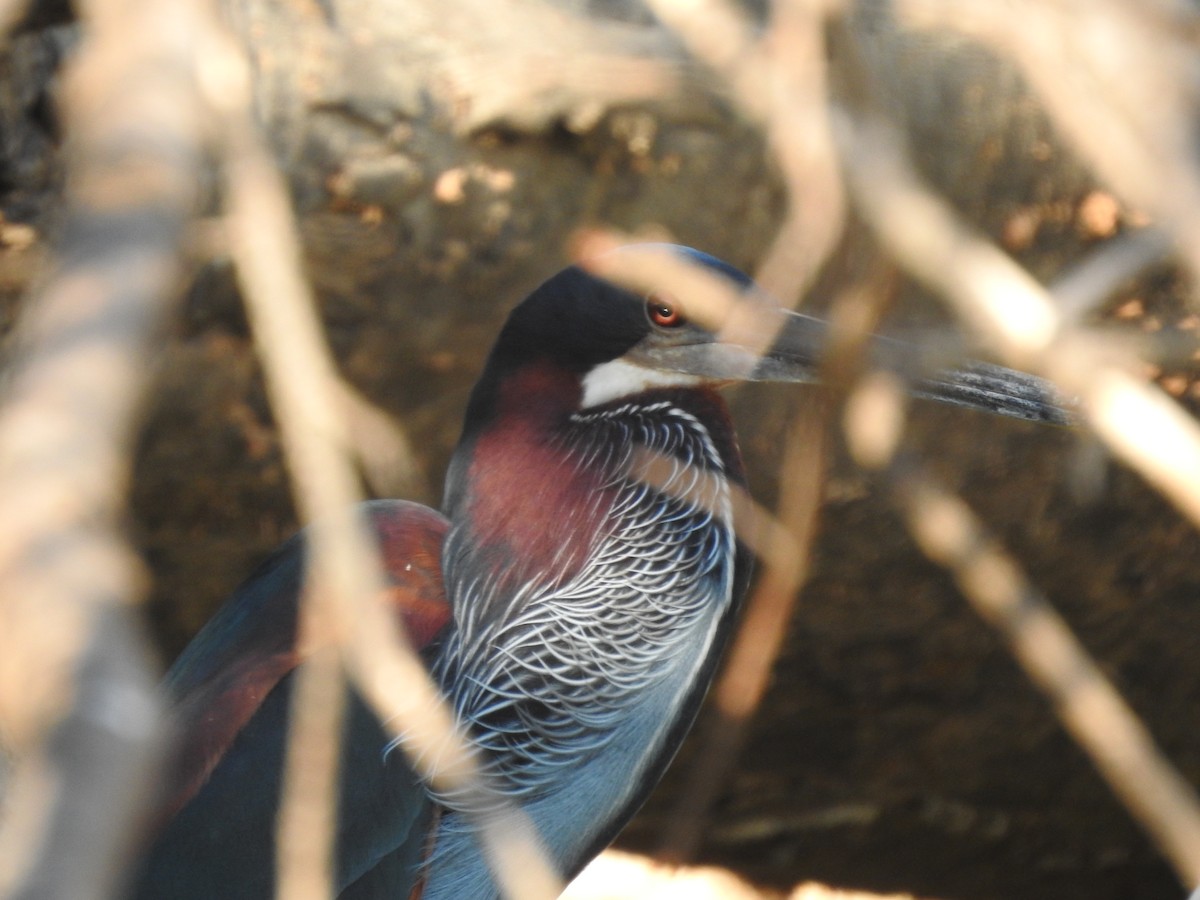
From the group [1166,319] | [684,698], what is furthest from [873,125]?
[1166,319]

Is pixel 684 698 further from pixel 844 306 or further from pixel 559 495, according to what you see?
pixel 844 306

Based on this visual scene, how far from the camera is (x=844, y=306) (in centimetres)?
92

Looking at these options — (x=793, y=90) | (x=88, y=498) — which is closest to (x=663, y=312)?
(x=793, y=90)

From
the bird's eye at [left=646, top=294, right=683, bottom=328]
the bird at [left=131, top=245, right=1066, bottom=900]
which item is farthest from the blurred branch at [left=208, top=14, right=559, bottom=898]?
the bird's eye at [left=646, top=294, right=683, bottom=328]

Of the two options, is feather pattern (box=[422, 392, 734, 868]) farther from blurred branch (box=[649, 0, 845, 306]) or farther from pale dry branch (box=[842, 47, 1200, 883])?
pale dry branch (box=[842, 47, 1200, 883])

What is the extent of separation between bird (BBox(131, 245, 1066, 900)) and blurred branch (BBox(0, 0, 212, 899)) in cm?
137

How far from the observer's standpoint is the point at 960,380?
1.88 meters

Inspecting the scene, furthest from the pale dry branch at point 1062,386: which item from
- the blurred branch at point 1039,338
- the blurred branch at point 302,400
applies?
the blurred branch at point 302,400

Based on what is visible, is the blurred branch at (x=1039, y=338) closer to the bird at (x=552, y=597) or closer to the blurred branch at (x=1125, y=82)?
the blurred branch at (x=1125, y=82)

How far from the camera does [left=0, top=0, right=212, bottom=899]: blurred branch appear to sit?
40 cm

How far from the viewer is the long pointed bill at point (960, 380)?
1836mm

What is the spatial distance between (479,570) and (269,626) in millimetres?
305

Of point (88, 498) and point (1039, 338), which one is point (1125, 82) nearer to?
point (1039, 338)

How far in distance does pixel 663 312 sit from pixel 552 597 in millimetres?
444
